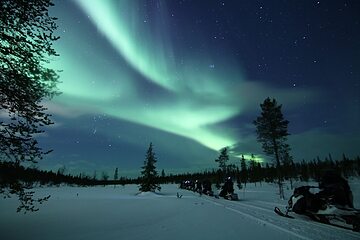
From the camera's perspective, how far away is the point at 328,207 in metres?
7.95

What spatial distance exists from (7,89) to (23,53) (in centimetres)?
123

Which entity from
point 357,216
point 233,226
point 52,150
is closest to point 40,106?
point 52,150

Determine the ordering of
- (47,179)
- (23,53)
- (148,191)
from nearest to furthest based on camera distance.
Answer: (23,53) → (148,191) → (47,179)

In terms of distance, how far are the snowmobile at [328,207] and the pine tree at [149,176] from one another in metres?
33.4

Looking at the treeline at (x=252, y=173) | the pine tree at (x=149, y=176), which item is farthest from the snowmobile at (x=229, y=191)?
the pine tree at (x=149, y=176)

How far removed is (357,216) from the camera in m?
7.01

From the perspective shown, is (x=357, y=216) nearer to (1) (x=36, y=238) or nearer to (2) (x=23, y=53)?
(1) (x=36, y=238)

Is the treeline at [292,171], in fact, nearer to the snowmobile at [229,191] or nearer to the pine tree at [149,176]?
the pine tree at [149,176]

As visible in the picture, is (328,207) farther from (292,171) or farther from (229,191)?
(292,171)

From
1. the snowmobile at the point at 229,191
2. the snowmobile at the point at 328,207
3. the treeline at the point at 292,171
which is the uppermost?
the treeline at the point at 292,171

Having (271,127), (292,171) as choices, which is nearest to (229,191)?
(271,127)

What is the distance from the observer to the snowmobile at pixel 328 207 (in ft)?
23.7

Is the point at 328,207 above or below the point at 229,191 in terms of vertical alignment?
below

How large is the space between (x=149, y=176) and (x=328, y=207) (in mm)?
36689
